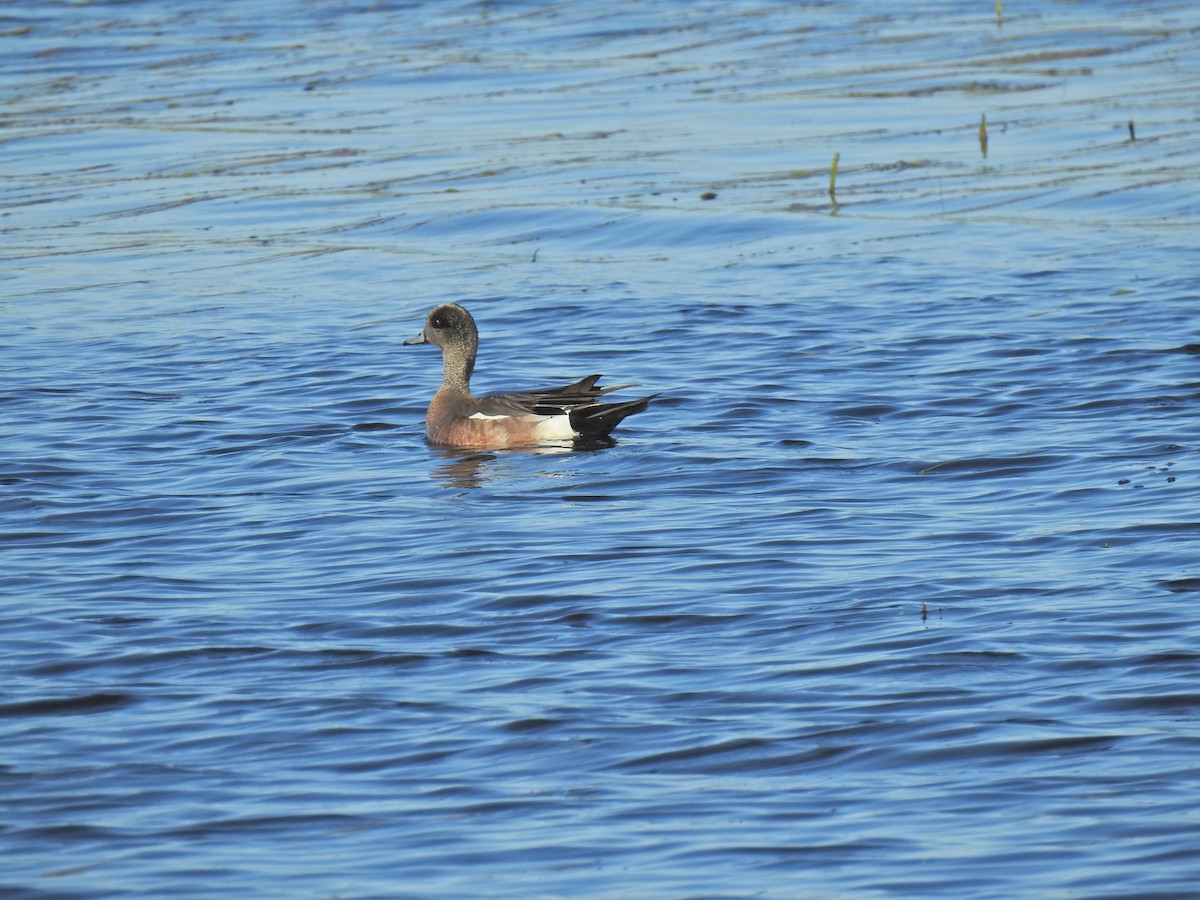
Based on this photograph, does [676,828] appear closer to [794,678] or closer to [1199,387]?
[794,678]

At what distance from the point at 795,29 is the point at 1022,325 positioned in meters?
18.9

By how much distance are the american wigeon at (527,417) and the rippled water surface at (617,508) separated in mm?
205

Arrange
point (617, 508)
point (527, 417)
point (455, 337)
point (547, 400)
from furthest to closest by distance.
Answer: point (455, 337), point (527, 417), point (547, 400), point (617, 508)

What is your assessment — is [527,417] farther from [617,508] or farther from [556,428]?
[617,508]

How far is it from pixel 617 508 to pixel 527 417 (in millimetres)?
1857

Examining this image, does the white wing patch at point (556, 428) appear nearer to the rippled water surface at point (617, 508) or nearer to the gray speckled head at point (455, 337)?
the rippled water surface at point (617, 508)

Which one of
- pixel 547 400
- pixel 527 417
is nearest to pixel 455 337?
pixel 527 417

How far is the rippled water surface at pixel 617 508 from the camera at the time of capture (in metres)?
6.43

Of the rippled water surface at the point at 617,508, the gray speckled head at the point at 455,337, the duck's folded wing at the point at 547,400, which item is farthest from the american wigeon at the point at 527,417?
the gray speckled head at the point at 455,337

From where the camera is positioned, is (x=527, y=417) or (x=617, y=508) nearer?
(x=617, y=508)

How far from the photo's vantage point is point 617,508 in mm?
10641

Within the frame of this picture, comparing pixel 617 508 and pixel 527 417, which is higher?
pixel 527 417

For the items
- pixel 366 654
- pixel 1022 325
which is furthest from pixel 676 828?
pixel 1022 325

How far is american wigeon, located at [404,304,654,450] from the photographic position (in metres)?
12.2
